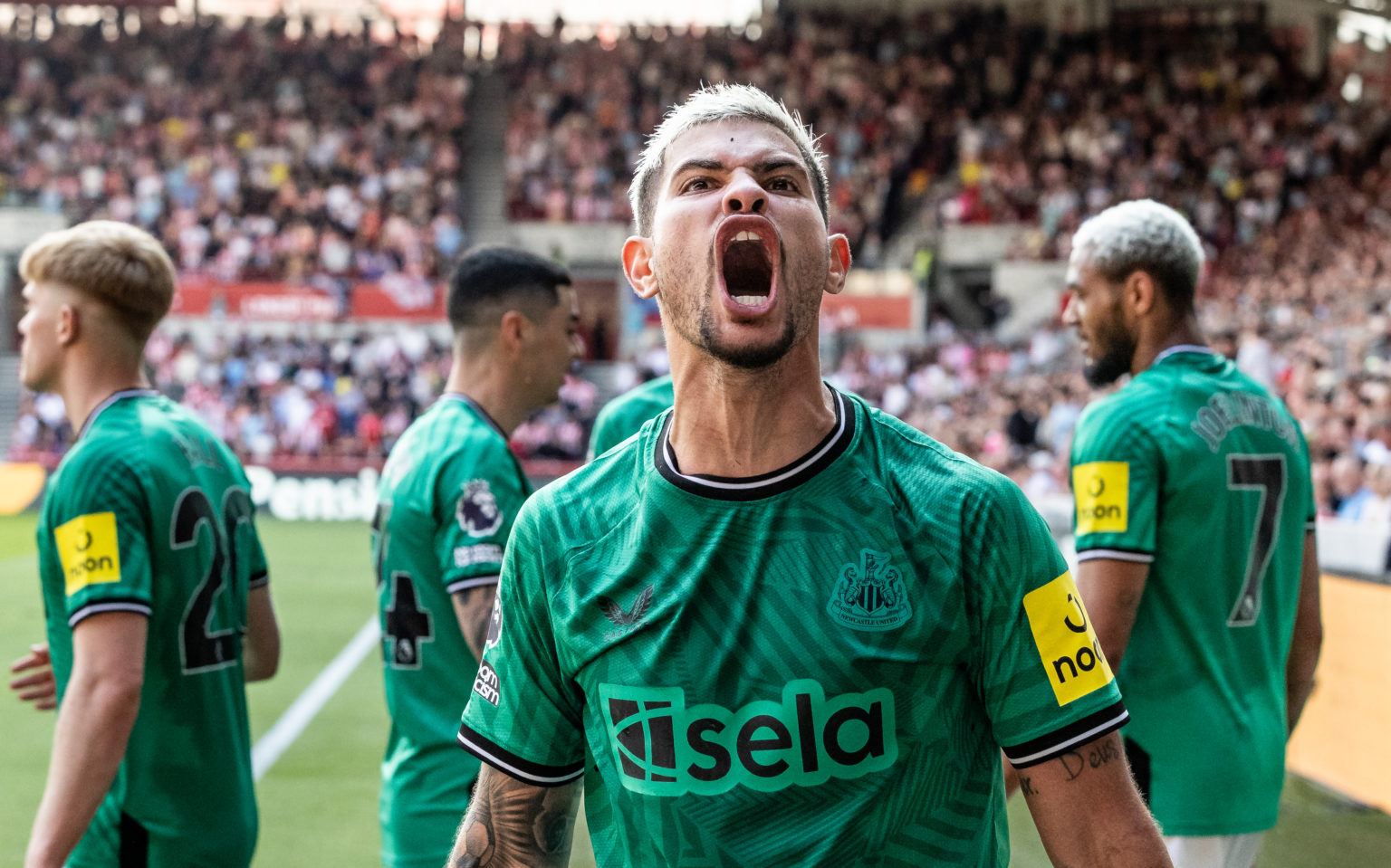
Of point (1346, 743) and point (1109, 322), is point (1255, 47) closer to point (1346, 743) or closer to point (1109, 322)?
point (1346, 743)

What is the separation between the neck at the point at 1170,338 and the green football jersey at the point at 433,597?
173cm

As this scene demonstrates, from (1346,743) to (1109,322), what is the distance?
179 inches

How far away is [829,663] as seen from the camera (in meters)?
1.70

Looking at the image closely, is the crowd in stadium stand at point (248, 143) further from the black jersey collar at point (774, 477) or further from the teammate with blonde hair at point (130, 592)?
the black jersey collar at point (774, 477)

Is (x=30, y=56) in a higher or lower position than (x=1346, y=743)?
higher

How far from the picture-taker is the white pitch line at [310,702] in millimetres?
7230

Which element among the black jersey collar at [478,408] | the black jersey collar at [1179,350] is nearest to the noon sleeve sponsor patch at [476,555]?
the black jersey collar at [478,408]

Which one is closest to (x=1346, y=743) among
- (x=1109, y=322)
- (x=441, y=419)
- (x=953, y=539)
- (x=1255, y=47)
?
(x=1109, y=322)

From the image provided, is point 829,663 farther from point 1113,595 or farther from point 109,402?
point 109,402

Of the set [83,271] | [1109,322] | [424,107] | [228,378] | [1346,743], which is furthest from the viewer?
[424,107]

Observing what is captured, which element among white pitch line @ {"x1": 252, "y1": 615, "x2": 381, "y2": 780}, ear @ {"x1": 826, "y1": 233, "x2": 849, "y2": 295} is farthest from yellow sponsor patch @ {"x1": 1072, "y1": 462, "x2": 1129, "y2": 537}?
white pitch line @ {"x1": 252, "y1": 615, "x2": 381, "y2": 780}

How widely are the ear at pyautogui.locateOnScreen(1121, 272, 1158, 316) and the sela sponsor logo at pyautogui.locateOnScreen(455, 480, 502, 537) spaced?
1.82 meters

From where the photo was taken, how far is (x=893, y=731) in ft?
5.59

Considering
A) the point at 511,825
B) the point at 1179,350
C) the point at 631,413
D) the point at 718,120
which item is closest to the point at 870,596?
the point at 511,825
